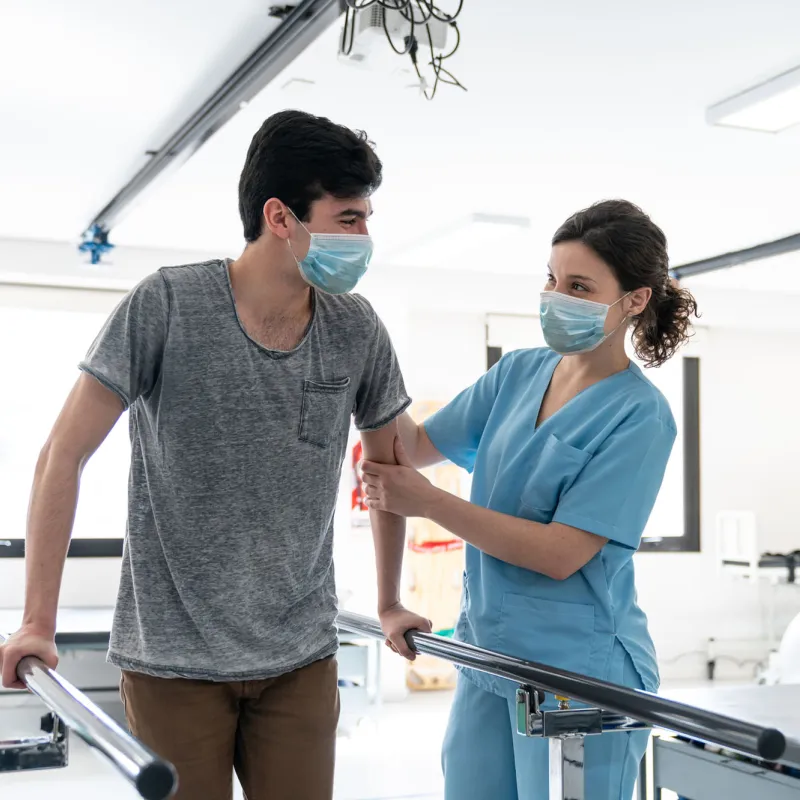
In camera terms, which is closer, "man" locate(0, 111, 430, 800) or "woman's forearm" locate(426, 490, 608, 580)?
"man" locate(0, 111, 430, 800)

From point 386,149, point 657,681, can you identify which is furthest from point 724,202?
point 657,681

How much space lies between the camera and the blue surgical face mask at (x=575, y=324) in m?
1.96

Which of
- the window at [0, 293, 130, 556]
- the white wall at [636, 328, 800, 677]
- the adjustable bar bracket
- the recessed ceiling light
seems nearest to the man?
the adjustable bar bracket

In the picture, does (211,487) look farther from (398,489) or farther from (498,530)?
(498,530)

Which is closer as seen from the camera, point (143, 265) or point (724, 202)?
point (724, 202)

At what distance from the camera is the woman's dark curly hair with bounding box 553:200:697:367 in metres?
1.91

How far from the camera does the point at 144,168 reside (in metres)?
4.32

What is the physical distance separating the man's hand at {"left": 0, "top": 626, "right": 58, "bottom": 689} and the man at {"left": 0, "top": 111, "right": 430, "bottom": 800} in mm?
26

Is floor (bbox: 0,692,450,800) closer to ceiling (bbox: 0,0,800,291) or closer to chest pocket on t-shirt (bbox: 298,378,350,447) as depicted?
ceiling (bbox: 0,0,800,291)

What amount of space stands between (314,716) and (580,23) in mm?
2116

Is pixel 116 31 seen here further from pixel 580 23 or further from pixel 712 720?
pixel 712 720

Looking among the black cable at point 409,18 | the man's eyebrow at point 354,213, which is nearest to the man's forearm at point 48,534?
the man's eyebrow at point 354,213

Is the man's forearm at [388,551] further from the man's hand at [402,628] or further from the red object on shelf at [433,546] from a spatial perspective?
the red object on shelf at [433,546]

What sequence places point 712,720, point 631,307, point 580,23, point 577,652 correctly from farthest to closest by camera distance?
point 580,23
point 631,307
point 577,652
point 712,720
